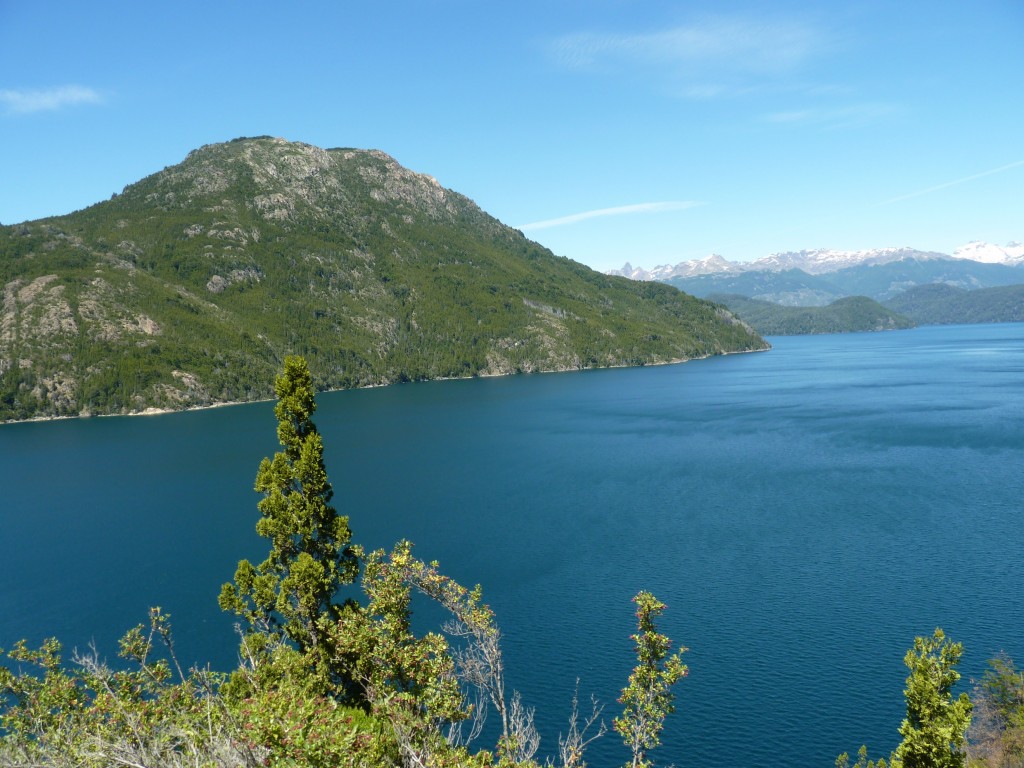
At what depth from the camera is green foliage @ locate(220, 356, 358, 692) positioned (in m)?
43.2

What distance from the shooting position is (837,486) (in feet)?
407

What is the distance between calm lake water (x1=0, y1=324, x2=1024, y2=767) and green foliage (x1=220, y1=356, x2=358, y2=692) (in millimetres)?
25295

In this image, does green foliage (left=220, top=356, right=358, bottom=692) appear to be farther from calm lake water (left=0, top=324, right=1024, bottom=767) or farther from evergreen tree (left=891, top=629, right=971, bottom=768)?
evergreen tree (left=891, top=629, right=971, bottom=768)

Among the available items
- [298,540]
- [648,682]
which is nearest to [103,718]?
[298,540]

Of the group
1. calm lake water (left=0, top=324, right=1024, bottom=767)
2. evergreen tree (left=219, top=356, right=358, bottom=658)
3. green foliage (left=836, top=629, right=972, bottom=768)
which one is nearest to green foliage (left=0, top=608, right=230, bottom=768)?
evergreen tree (left=219, top=356, right=358, bottom=658)

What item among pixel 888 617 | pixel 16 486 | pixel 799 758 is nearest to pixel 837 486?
pixel 888 617

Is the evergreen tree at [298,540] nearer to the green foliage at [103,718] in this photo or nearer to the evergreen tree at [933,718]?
the green foliage at [103,718]

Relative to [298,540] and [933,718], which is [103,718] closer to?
[298,540]

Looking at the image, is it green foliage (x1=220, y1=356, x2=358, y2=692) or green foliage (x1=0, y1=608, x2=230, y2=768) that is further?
green foliage (x1=220, y1=356, x2=358, y2=692)

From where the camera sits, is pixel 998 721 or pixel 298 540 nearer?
pixel 298 540

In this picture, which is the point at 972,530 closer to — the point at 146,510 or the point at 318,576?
the point at 318,576

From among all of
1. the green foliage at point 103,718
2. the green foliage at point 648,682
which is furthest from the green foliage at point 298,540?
the green foliage at point 648,682

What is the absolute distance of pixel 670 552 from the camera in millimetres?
94312

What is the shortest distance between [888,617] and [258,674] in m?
69.0
